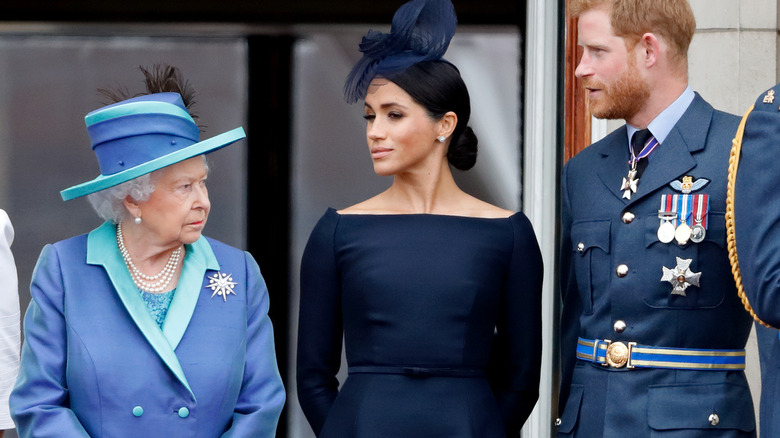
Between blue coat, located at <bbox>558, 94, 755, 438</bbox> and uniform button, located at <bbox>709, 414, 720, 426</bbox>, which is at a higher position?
blue coat, located at <bbox>558, 94, 755, 438</bbox>

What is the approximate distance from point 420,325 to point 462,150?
0.56 meters

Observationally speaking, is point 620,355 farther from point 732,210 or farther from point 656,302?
point 732,210

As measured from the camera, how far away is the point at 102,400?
3299 mm

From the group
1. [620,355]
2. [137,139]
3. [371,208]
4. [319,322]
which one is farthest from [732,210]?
[137,139]

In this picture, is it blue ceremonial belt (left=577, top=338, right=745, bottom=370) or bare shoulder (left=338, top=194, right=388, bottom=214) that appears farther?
bare shoulder (left=338, top=194, right=388, bottom=214)

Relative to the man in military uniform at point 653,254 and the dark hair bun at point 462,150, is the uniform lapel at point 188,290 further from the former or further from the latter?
the man in military uniform at point 653,254

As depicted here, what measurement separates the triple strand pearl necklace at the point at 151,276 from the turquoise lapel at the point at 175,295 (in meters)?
0.02

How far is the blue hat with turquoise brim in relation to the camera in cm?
338

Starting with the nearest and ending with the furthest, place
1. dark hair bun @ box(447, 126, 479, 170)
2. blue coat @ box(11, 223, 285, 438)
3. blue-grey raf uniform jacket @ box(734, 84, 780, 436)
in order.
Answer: blue-grey raf uniform jacket @ box(734, 84, 780, 436), blue coat @ box(11, 223, 285, 438), dark hair bun @ box(447, 126, 479, 170)

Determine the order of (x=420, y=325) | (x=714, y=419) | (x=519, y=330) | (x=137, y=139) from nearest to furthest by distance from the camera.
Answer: (x=714, y=419) → (x=137, y=139) → (x=420, y=325) → (x=519, y=330)

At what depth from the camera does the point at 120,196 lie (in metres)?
3.41

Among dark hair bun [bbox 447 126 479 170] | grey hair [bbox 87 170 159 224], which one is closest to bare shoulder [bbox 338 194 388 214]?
dark hair bun [bbox 447 126 479 170]

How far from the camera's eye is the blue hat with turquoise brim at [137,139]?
338cm

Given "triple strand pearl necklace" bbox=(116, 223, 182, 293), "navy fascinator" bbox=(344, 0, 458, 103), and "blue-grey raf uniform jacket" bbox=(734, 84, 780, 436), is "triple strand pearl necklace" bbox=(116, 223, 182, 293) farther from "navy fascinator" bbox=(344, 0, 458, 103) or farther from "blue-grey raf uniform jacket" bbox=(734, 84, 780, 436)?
"blue-grey raf uniform jacket" bbox=(734, 84, 780, 436)
